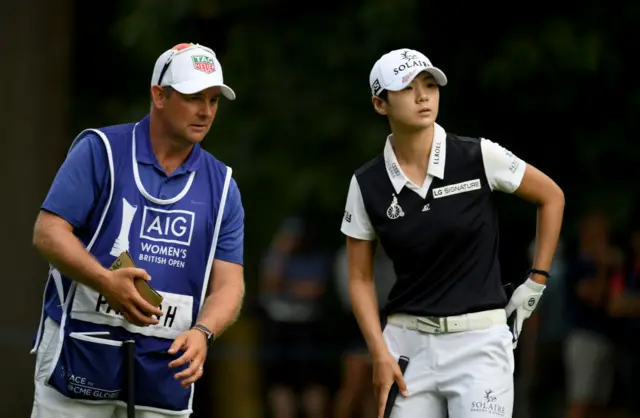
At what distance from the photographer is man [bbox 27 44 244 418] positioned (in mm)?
6332

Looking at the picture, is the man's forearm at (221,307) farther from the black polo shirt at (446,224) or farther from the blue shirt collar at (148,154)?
the black polo shirt at (446,224)

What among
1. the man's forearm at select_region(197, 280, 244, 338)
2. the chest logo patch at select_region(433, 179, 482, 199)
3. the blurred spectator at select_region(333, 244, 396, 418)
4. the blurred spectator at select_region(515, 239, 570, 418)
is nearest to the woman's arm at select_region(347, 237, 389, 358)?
the chest logo patch at select_region(433, 179, 482, 199)

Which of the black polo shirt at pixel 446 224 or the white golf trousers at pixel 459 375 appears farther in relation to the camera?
the black polo shirt at pixel 446 224

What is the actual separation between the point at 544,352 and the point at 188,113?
8.29 m

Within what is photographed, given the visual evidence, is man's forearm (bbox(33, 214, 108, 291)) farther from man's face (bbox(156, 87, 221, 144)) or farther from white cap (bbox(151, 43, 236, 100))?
white cap (bbox(151, 43, 236, 100))

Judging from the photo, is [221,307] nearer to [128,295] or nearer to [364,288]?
[128,295]

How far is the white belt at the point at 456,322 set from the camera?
696 cm

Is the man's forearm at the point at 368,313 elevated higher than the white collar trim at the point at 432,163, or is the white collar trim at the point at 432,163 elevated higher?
the white collar trim at the point at 432,163

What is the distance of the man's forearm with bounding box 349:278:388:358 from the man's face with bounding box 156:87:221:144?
123cm

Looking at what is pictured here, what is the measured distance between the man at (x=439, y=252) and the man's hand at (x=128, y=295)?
1337mm

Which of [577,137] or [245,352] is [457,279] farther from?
[245,352]

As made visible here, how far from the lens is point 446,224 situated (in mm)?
6992

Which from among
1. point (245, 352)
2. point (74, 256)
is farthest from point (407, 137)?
point (245, 352)

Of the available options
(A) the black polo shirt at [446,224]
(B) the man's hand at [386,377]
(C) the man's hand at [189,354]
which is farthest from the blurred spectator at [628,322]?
(C) the man's hand at [189,354]
